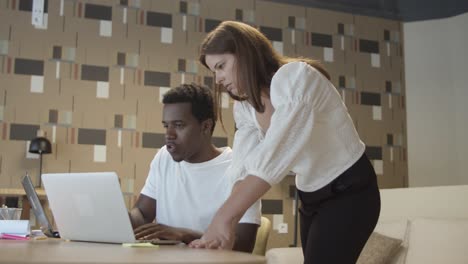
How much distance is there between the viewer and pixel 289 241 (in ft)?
15.1

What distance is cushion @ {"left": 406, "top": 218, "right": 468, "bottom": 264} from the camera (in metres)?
2.83

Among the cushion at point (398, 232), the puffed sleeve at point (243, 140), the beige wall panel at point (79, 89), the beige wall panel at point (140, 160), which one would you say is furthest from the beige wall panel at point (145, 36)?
the puffed sleeve at point (243, 140)

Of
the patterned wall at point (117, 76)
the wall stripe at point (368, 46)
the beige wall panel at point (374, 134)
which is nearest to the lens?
the patterned wall at point (117, 76)

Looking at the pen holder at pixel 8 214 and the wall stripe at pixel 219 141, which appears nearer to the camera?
the pen holder at pixel 8 214

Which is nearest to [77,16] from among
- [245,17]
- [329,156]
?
[245,17]

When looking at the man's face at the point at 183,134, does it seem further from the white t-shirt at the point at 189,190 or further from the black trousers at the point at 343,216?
the black trousers at the point at 343,216

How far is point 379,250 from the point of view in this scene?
298 cm

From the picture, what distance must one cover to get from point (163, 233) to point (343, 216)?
660mm

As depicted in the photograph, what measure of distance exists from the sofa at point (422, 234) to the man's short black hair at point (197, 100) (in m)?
1.19

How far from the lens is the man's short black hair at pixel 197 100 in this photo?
83.5 inches

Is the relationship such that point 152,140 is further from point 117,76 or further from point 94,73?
point 94,73

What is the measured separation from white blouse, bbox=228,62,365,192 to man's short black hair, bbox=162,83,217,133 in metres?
0.75

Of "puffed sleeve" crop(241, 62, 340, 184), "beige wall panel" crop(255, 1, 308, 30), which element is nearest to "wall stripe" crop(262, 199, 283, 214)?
"beige wall panel" crop(255, 1, 308, 30)

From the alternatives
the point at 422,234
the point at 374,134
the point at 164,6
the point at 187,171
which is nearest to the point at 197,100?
the point at 187,171
